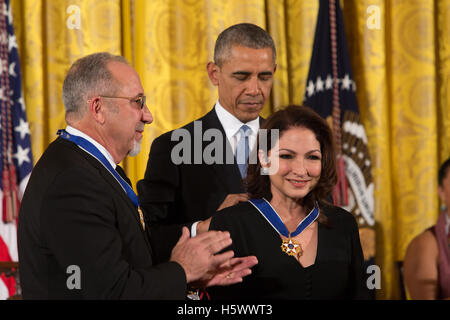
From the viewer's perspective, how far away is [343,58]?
3.54 metres

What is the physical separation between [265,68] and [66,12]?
1.39 metres

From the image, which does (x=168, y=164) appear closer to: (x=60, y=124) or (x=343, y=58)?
(x=60, y=124)

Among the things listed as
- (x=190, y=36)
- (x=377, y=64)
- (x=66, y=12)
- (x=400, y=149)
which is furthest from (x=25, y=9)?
(x=400, y=149)

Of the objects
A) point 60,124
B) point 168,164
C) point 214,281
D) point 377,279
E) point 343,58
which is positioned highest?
point 343,58

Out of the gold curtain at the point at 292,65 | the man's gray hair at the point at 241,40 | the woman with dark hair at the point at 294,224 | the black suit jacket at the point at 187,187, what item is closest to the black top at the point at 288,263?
the woman with dark hair at the point at 294,224

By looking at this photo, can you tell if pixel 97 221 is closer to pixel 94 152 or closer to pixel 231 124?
pixel 94 152

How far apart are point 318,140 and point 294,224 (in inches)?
13.7

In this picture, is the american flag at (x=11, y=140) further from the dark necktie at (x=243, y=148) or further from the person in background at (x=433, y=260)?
the person in background at (x=433, y=260)

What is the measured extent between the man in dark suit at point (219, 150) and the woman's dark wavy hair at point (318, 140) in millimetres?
448

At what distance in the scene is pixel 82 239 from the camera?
175 centimetres

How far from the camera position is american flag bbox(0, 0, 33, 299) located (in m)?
3.30

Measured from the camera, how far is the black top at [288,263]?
7.17 ft

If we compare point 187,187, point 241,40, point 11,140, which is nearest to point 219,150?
point 187,187

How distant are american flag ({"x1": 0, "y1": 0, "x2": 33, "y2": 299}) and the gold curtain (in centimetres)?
13
